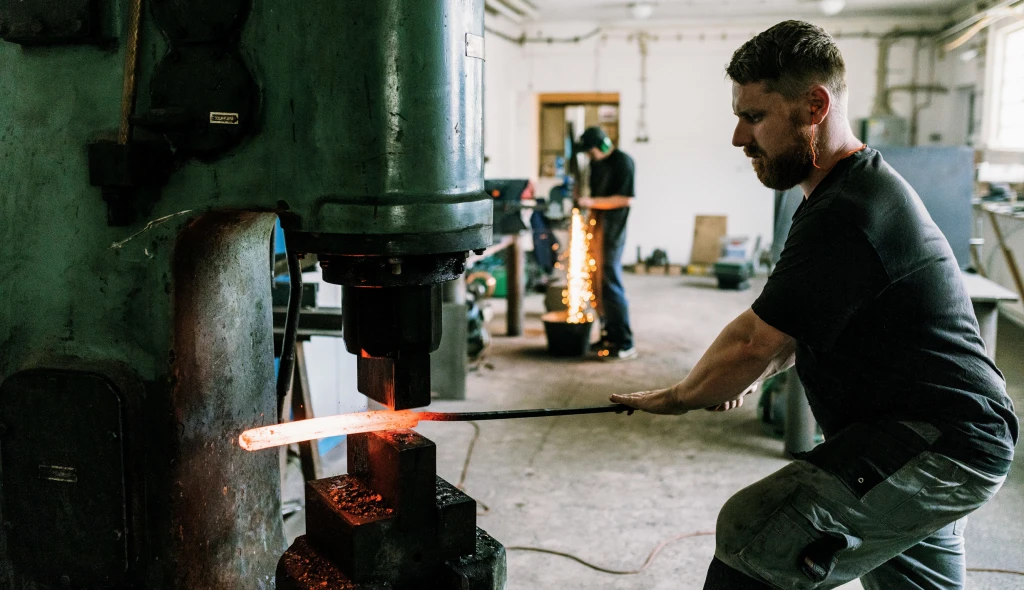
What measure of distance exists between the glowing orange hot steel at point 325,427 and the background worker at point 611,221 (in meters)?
4.16

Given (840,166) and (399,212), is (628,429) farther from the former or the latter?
(399,212)

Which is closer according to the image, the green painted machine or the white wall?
the green painted machine

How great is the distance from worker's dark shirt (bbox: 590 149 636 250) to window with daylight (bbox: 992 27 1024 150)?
13.7ft

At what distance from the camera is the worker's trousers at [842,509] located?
1307 mm

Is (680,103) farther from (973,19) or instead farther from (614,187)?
(614,187)

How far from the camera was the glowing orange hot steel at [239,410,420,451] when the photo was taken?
1.18 metres

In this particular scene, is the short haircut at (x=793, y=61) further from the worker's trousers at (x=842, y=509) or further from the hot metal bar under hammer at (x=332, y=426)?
the hot metal bar under hammer at (x=332, y=426)

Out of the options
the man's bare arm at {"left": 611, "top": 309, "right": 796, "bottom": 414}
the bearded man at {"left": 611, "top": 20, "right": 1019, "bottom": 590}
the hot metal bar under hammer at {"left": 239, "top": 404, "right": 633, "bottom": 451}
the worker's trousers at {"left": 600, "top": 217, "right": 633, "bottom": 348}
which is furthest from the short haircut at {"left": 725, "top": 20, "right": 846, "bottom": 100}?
the worker's trousers at {"left": 600, "top": 217, "right": 633, "bottom": 348}

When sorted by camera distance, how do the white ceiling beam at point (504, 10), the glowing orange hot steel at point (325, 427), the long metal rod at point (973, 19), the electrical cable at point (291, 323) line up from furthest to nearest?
the white ceiling beam at point (504, 10) → the long metal rod at point (973, 19) → the electrical cable at point (291, 323) → the glowing orange hot steel at point (325, 427)

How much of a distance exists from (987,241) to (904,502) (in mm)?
6900

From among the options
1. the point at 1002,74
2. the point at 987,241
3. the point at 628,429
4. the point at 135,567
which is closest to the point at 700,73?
the point at 1002,74

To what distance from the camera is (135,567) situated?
1.22 metres

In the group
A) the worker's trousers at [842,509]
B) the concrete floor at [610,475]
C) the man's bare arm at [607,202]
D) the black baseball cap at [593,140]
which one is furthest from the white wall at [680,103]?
the worker's trousers at [842,509]

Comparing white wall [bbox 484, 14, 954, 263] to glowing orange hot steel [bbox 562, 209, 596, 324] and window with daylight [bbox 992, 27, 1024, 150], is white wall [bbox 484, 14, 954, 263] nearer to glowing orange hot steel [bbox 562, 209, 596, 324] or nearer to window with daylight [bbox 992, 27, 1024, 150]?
window with daylight [bbox 992, 27, 1024, 150]
